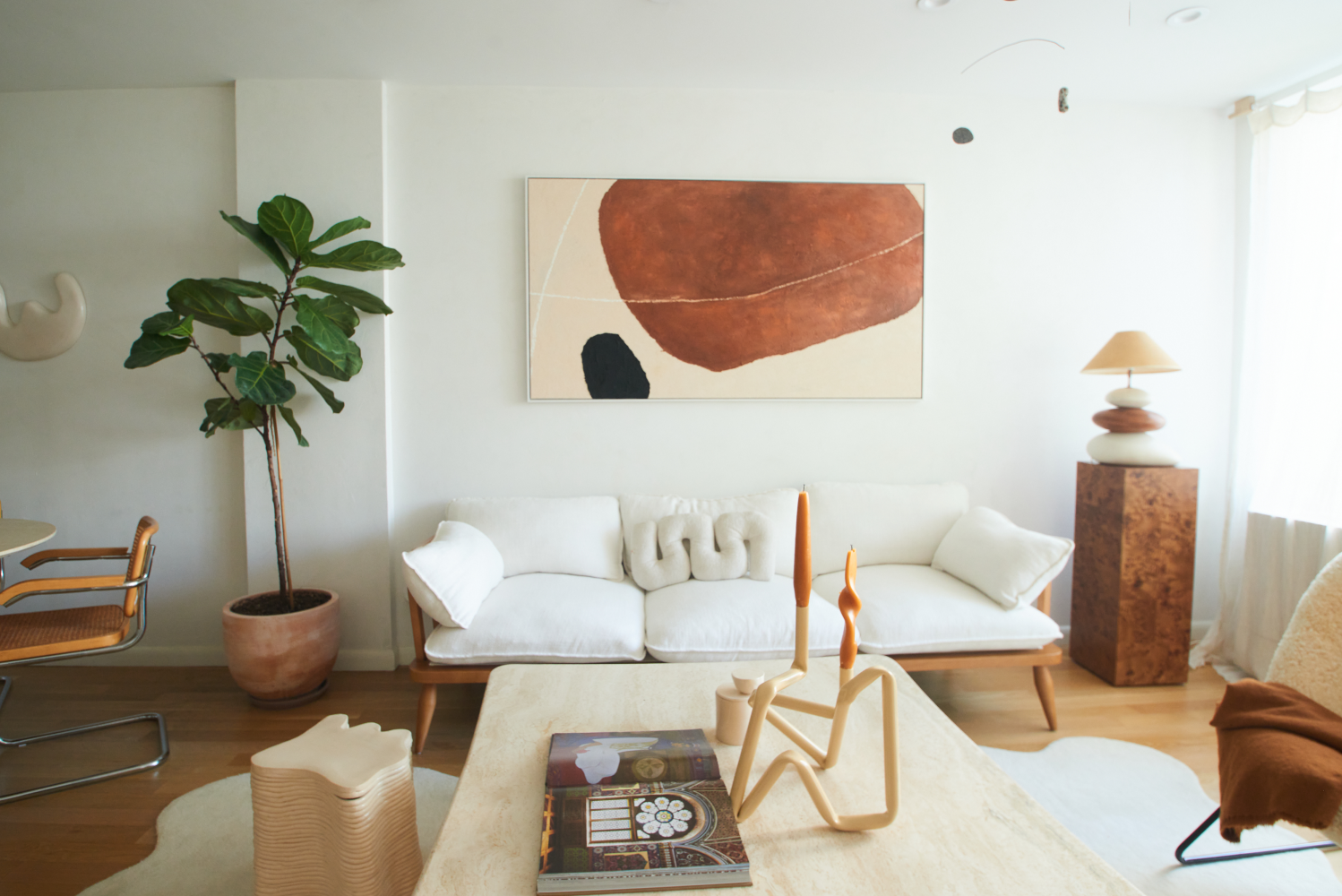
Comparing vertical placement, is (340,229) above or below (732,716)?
above

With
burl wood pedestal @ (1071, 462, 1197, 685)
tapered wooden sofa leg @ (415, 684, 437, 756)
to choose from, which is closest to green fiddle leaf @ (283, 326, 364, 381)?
tapered wooden sofa leg @ (415, 684, 437, 756)

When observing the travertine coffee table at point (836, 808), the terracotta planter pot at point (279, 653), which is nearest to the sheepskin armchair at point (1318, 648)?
the travertine coffee table at point (836, 808)

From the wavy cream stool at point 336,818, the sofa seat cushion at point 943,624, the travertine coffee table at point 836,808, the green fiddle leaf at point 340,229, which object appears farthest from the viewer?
the green fiddle leaf at point 340,229

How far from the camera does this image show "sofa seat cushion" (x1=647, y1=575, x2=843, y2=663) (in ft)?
7.32

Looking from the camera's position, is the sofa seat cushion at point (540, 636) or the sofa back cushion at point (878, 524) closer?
the sofa seat cushion at point (540, 636)

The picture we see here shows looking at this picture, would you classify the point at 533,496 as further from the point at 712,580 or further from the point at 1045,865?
the point at 1045,865

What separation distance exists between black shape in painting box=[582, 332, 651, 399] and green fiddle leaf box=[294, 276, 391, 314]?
87cm

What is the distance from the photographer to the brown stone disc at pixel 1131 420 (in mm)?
2744

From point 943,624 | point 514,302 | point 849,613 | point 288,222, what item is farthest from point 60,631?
point 943,624

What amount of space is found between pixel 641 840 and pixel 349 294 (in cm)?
241

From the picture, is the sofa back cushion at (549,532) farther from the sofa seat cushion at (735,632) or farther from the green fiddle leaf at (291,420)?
the green fiddle leaf at (291,420)

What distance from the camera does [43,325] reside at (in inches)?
112

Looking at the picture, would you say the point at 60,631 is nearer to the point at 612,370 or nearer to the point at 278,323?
the point at 278,323

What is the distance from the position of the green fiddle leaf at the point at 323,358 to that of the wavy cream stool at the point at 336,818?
1647 mm
